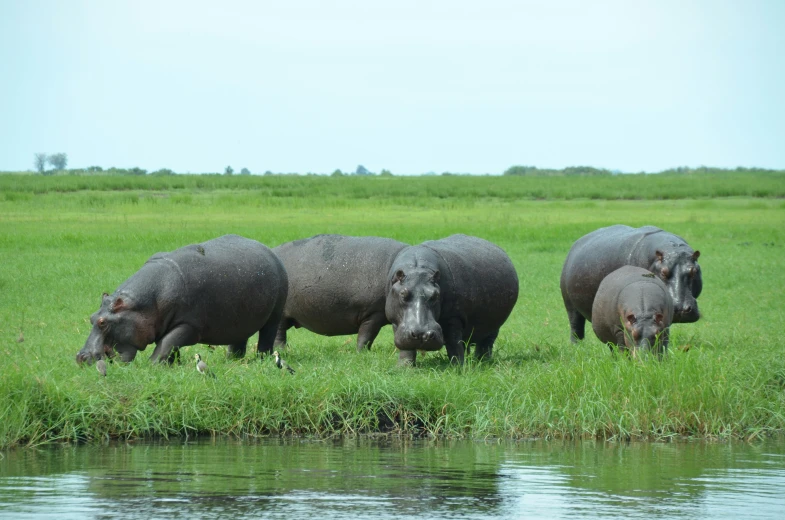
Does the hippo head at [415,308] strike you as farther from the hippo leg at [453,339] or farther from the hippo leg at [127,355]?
the hippo leg at [127,355]

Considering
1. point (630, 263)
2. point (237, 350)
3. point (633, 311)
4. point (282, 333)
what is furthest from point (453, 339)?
point (282, 333)

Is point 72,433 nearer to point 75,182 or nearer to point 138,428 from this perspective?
point 138,428

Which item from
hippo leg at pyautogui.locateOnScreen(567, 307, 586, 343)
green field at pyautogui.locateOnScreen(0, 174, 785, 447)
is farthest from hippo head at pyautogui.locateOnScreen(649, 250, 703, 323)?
hippo leg at pyautogui.locateOnScreen(567, 307, 586, 343)

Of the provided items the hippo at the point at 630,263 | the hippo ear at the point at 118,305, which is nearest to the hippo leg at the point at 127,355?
the hippo ear at the point at 118,305

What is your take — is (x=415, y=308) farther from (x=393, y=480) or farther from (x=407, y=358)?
(x=393, y=480)

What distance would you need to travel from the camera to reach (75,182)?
42.9 metres

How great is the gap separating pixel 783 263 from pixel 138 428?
17293 mm

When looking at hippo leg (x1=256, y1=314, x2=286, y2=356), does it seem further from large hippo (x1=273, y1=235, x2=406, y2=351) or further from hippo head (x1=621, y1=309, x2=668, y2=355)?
hippo head (x1=621, y1=309, x2=668, y2=355)

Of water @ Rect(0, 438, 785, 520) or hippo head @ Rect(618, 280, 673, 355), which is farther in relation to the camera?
hippo head @ Rect(618, 280, 673, 355)

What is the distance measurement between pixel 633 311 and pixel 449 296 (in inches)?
71.3

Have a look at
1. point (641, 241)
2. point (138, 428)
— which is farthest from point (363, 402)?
point (641, 241)

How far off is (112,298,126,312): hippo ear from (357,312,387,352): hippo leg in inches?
110

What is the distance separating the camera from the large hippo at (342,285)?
1196 cm

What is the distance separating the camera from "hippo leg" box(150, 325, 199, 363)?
10.3 m
